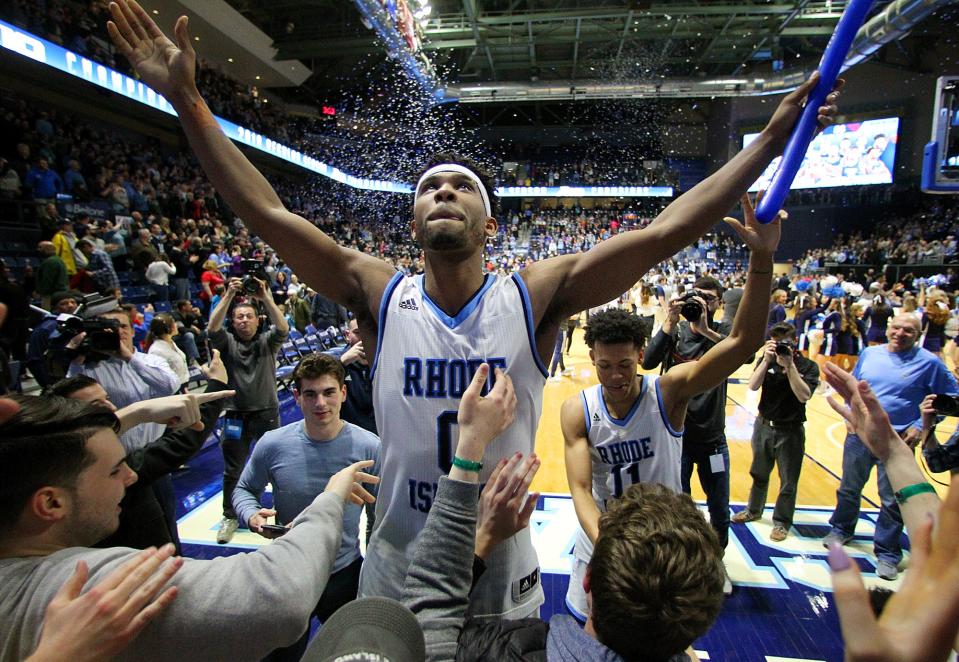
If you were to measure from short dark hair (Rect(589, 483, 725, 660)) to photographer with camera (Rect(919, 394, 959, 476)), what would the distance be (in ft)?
6.12

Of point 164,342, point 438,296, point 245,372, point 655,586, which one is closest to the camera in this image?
point 655,586

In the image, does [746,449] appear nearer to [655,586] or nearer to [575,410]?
[575,410]

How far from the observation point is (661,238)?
159cm

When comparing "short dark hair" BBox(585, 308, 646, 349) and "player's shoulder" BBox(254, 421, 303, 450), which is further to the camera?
"player's shoulder" BBox(254, 421, 303, 450)

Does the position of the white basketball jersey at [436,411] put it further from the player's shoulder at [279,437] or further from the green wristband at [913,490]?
the player's shoulder at [279,437]

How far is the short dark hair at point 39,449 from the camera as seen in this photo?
1134mm

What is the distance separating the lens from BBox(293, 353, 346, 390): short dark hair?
2.99 m

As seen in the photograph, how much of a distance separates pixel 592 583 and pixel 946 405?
107 inches

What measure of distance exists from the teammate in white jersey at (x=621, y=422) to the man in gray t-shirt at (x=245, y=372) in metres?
3.21

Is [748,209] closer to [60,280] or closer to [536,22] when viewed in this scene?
[60,280]

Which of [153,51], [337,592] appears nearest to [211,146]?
[153,51]

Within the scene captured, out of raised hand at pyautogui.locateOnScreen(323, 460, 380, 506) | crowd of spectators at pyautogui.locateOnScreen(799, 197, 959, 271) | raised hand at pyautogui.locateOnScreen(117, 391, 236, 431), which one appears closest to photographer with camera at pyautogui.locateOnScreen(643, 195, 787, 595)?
raised hand at pyautogui.locateOnScreen(323, 460, 380, 506)

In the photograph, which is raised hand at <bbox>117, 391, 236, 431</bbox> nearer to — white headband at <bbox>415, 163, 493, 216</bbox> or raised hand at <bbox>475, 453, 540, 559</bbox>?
white headband at <bbox>415, 163, 493, 216</bbox>

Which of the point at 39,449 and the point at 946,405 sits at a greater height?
the point at 39,449
